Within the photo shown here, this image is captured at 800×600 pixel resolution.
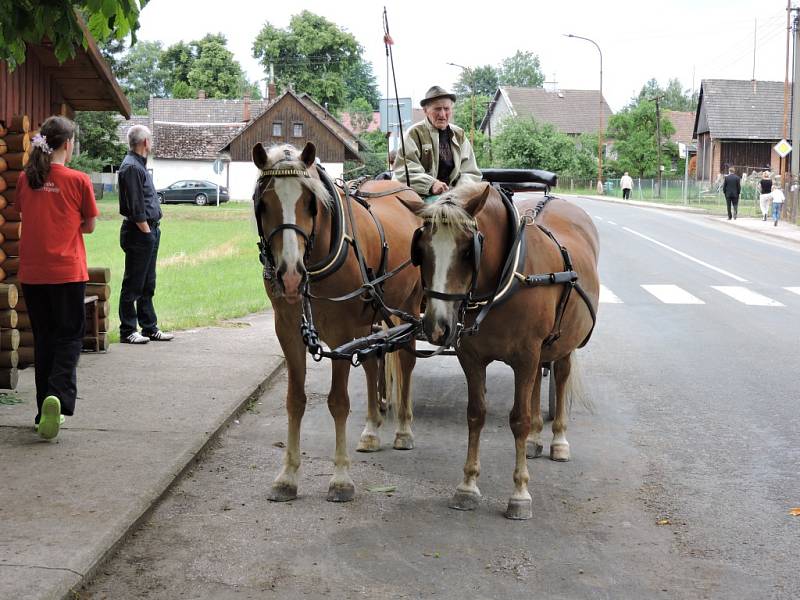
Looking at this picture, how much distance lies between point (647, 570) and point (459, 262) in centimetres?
179

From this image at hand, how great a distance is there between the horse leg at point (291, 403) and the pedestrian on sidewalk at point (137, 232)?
188 inches

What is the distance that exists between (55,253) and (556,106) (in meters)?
106

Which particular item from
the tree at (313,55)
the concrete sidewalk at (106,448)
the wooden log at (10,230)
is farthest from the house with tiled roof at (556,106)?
the wooden log at (10,230)

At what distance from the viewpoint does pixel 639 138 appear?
72188 mm

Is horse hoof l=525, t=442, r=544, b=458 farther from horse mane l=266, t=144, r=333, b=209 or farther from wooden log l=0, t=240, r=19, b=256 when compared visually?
wooden log l=0, t=240, r=19, b=256

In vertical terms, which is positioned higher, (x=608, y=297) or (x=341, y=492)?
(x=608, y=297)

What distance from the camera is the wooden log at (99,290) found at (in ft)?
33.9

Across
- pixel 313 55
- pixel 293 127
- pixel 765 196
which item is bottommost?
pixel 765 196

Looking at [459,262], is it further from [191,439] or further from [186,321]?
[186,321]

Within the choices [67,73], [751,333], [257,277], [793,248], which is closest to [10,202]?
[67,73]

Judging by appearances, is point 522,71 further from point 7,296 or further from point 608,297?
point 7,296

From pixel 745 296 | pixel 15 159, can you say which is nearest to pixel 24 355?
pixel 15 159

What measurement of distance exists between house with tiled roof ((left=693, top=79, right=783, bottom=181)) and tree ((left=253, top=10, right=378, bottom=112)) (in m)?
29.8

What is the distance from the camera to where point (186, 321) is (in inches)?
521
